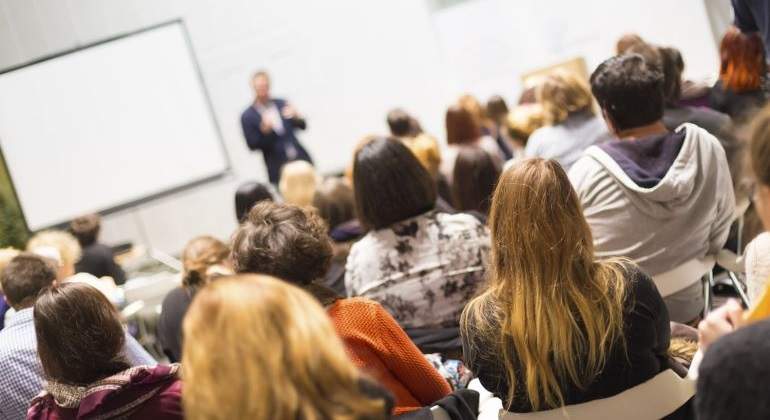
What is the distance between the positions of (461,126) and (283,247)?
3.22 metres

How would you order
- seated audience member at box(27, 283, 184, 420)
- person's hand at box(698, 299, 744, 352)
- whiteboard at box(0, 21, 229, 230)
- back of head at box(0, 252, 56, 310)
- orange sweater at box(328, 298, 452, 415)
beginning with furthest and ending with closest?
whiteboard at box(0, 21, 229, 230) → back of head at box(0, 252, 56, 310) → orange sweater at box(328, 298, 452, 415) → seated audience member at box(27, 283, 184, 420) → person's hand at box(698, 299, 744, 352)

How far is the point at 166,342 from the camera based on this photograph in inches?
153

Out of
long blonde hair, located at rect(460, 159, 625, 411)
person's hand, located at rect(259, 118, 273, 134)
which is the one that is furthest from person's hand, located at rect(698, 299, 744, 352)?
person's hand, located at rect(259, 118, 273, 134)

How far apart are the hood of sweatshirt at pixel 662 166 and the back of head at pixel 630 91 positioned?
0.14m

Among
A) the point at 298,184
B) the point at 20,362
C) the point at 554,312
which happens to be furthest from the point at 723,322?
the point at 298,184

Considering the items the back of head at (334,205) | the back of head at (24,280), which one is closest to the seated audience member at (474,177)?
the back of head at (334,205)

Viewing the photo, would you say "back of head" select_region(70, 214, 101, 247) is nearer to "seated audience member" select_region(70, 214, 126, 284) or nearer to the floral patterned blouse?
"seated audience member" select_region(70, 214, 126, 284)

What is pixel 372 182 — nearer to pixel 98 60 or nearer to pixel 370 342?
pixel 370 342

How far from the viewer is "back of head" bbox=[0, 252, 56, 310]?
326 centimetres

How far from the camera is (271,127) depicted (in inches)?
306

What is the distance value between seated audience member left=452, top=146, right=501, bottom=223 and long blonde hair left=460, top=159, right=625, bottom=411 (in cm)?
183

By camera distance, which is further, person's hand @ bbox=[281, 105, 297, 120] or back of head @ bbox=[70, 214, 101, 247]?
person's hand @ bbox=[281, 105, 297, 120]

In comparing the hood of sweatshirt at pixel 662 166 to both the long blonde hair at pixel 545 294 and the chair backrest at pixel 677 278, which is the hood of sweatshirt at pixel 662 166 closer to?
the chair backrest at pixel 677 278

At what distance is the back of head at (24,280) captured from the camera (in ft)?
10.7
